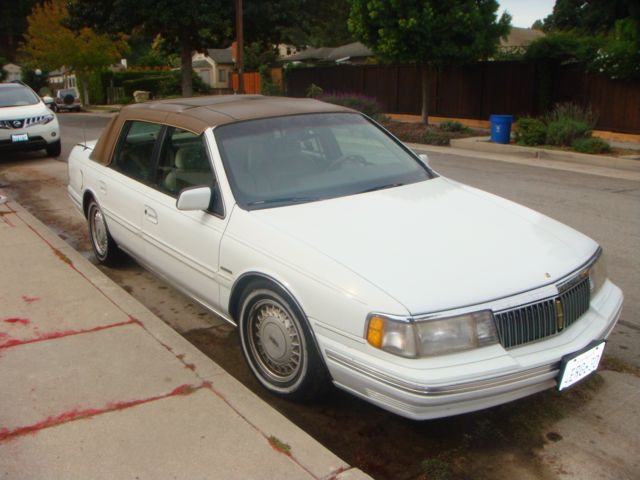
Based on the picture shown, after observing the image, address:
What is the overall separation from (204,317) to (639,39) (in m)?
14.9

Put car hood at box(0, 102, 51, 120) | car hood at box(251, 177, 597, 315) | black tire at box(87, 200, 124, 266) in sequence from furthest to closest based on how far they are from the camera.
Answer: car hood at box(0, 102, 51, 120), black tire at box(87, 200, 124, 266), car hood at box(251, 177, 597, 315)

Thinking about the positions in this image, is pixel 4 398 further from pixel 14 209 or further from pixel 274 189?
pixel 14 209

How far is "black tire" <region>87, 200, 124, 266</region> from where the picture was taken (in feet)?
19.6

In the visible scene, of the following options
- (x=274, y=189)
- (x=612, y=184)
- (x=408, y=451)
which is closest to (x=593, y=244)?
(x=408, y=451)

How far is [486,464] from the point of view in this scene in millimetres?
3238

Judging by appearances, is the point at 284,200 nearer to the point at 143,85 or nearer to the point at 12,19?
the point at 143,85

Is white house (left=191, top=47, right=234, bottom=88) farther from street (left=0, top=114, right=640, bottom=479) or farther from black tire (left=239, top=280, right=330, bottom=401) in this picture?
black tire (left=239, top=280, right=330, bottom=401)

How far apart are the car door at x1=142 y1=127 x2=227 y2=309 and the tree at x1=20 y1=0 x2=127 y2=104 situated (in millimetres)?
38237

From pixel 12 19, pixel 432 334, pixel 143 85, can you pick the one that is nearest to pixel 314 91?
pixel 143 85

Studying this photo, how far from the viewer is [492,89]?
70.3 ft

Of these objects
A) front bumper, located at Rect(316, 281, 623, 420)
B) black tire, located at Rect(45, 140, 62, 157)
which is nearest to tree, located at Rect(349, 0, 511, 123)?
black tire, located at Rect(45, 140, 62, 157)

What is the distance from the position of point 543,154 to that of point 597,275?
11746mm

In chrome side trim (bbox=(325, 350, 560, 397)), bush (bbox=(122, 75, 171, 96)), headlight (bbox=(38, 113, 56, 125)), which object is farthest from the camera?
bush (bbox=(122, 75, 171, 96))

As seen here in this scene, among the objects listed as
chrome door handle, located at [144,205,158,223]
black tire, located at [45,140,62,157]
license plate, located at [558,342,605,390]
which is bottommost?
black tire, located at [45,140,62,157]
